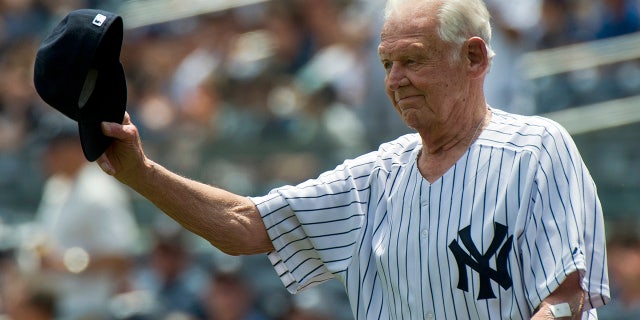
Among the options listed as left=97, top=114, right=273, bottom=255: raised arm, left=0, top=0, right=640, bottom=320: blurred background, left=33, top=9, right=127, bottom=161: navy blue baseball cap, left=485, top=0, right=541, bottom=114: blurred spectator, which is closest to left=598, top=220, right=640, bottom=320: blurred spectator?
left=0, top=0, right=640, bottom=320: blurred background

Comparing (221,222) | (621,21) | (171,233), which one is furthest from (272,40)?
(221,222)

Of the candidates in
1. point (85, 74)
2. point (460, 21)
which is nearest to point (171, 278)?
point (85, 74)

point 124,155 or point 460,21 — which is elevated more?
point 460,21

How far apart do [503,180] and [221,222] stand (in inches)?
35.7

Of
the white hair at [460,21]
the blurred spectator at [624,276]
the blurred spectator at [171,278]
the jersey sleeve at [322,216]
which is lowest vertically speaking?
the blurred spectator at [171,278]

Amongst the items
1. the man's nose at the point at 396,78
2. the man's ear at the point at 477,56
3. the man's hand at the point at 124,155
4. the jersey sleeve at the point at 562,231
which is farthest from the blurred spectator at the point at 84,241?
the jersey sleeve at the point at 562,231

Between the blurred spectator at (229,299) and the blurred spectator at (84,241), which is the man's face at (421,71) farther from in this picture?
the blurred spectator at (229,299)

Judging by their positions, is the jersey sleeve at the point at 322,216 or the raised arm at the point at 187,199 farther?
the jersey sleeve at the point at 322,216

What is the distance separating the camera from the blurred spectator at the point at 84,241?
661cm

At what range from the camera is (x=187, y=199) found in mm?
3395

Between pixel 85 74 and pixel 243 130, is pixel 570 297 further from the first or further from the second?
pixel 243 130

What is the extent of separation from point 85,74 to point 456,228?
1169 mm

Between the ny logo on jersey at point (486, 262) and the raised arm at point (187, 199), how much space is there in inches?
28.8

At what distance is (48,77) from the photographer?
3.21 meters
